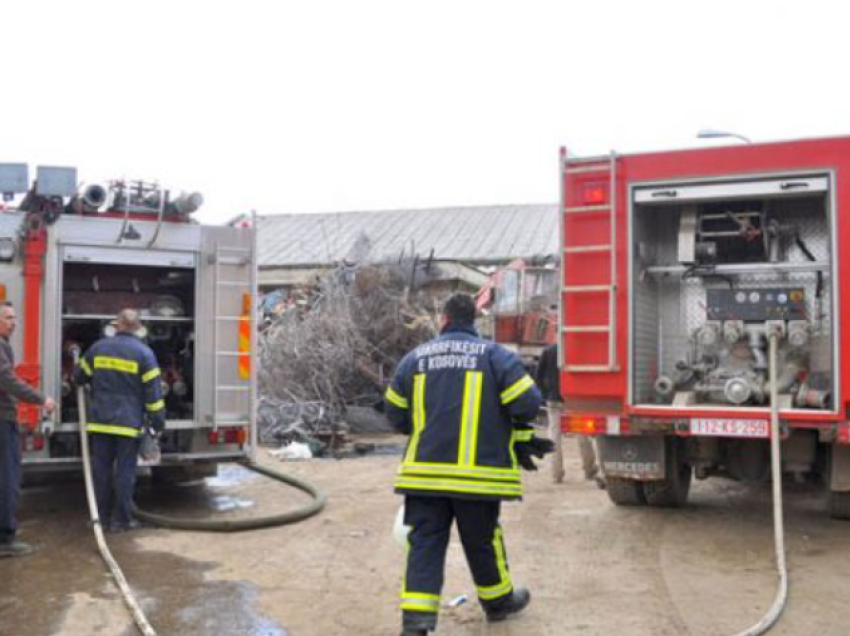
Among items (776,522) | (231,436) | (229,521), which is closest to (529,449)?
(776,522)

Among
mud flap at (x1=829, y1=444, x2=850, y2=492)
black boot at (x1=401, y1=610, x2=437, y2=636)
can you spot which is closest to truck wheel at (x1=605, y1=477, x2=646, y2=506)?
mud flap at (x1=829, y1=444, x2=850, y2=492)

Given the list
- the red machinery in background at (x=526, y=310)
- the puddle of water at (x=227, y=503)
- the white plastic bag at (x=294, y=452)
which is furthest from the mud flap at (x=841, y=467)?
the red machinery in background at (x=526, y=310)

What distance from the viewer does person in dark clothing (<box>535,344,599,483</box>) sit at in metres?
8.99

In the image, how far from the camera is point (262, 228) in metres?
31.1

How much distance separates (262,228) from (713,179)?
2580cm

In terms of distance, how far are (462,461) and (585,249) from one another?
283 cm

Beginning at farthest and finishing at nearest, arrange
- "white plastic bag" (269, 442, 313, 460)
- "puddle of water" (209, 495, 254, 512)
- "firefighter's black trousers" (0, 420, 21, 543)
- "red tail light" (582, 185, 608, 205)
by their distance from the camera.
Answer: "white plastic bag" (269, 442, 313, 460) → "puddle of water" (209, 495, 254, 512) → "red tail light" (582, 185, 608, 205) → "firefighter's black trousers" (0, 420, 21, 543)

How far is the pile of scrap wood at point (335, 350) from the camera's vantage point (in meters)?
12.9

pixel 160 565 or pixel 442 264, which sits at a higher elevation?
pixel 442 264

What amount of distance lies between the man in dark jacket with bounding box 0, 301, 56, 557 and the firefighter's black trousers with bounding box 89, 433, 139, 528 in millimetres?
772

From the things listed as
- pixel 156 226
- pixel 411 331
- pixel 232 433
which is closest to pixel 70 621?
pixel 232 433

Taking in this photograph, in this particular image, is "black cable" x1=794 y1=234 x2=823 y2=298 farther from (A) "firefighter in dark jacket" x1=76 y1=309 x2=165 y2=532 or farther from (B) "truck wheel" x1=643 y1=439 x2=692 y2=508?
(A) "firefighter in dark jacket" x1=76 y1=309 x2=165 y2=532

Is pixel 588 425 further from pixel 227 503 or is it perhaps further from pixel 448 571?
pixel 227 503

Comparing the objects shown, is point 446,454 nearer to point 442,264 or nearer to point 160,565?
point 160,565
